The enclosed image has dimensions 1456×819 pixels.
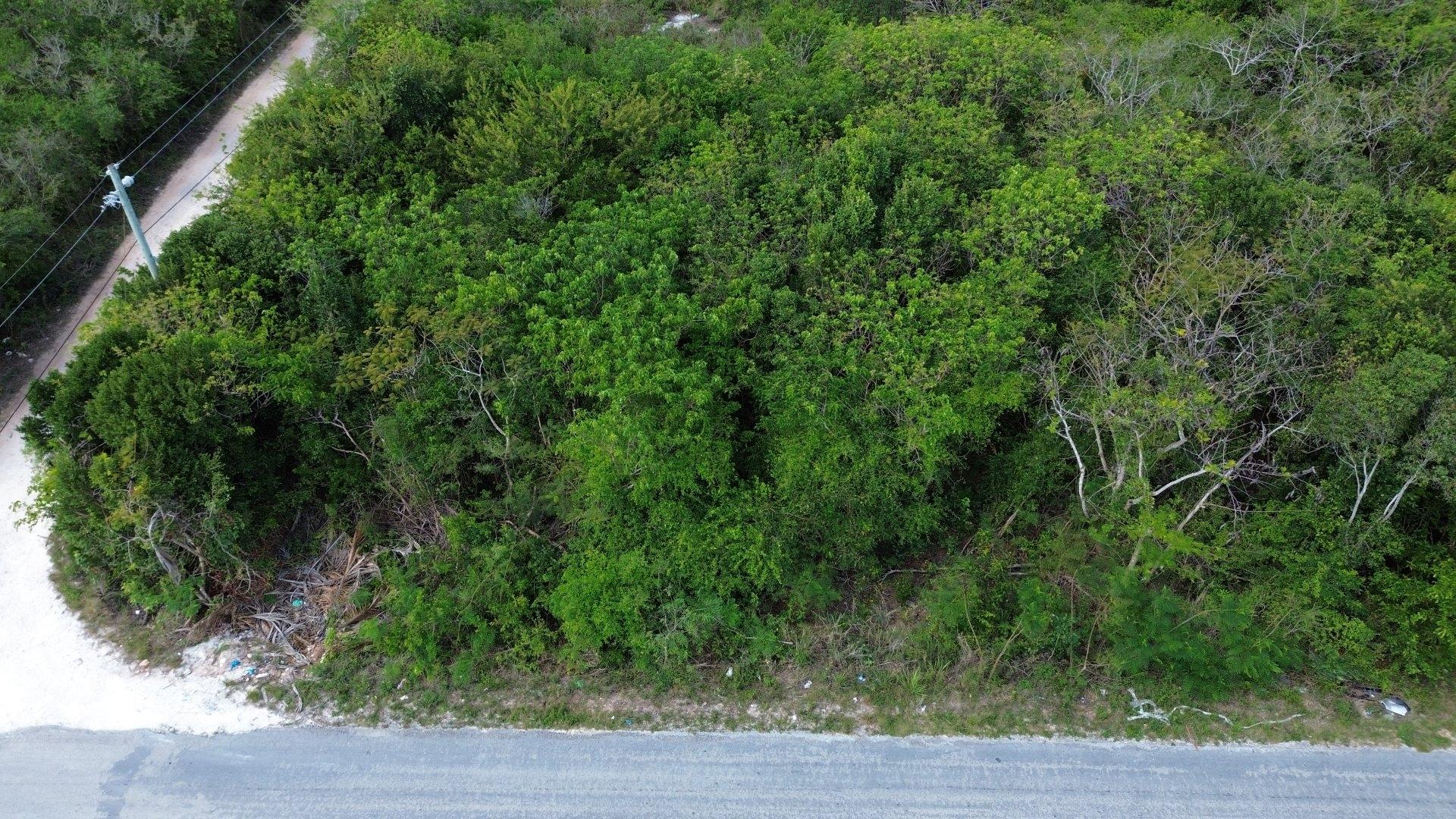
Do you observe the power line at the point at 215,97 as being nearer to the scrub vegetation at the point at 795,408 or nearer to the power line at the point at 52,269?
the power line at the point at 52,269

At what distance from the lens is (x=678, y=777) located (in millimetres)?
13797

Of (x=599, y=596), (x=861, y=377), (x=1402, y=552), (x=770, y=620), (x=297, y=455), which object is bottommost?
(x=1402, y=552)

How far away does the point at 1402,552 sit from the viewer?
15.1 metres

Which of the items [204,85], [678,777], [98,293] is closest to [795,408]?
[678,777]

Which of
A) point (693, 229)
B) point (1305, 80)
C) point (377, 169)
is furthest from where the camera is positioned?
point (1305, 80)

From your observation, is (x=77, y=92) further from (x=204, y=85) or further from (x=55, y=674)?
(x=55, y=674)

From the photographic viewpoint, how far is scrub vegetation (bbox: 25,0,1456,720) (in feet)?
49.7

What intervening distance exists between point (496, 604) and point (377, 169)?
35.2ft

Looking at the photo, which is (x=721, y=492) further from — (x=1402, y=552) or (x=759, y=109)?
(x=1402, y=552)

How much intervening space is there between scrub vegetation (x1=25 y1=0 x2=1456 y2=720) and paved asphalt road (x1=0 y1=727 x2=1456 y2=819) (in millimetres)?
1422

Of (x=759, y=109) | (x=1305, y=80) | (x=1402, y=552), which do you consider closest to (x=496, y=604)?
(x=759, y=109)

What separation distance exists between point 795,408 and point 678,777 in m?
7.03

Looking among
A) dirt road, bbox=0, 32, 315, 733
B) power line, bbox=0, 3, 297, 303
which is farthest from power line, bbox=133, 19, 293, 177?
dirt road, bbox=0, 32, 315, 733

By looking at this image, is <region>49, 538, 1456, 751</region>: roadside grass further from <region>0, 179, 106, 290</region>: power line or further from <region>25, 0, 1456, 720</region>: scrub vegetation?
<region>0, 179, 106, 290</region>: power line
